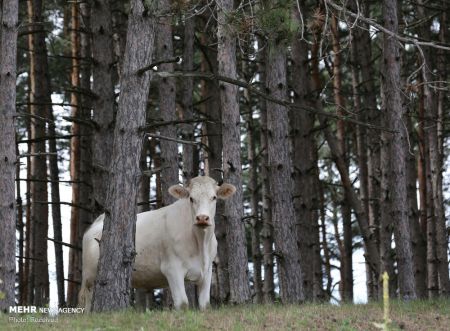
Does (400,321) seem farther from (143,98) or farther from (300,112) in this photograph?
(300,112)

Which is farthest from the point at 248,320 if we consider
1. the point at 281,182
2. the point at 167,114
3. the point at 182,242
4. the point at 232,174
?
the point at 167,114

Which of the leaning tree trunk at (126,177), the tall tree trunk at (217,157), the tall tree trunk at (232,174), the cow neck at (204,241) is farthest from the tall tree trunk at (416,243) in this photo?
the leaning tree trunk at (126,177)

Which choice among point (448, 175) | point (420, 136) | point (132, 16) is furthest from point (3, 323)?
point (448, 175)

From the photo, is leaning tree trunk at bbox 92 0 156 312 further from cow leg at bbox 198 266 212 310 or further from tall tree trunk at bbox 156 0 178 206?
tall tree trunk at bbox 156 0 178 206

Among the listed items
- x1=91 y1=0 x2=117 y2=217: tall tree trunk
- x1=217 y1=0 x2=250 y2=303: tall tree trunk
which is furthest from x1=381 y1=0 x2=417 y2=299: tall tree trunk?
x1=91 y1=0 x2=117 y2=217: tall tree trunk

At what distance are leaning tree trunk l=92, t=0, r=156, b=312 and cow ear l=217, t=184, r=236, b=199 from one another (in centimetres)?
207

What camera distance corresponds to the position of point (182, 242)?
1258cm

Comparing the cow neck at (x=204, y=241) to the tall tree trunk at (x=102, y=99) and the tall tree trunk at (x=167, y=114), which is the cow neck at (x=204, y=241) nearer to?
the tall tree trunk at (x=167, y=114)

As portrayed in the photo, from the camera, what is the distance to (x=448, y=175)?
33375 millimetres

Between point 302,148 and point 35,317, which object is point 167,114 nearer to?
point 302,148

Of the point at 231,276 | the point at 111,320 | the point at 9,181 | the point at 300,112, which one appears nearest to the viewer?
the point at 111,320

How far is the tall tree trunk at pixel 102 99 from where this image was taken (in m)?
15.4

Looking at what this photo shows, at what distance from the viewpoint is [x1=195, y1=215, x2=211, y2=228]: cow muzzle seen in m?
11.7

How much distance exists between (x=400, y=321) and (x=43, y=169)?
1285cm
